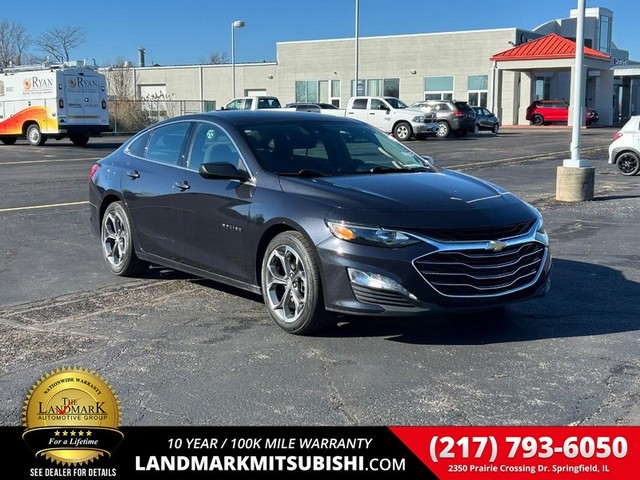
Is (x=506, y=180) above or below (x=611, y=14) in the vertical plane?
below

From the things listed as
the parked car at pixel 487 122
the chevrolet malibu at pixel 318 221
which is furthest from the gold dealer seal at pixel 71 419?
the parked car at pixel 487 122

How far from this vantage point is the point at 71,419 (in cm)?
388

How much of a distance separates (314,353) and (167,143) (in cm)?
278

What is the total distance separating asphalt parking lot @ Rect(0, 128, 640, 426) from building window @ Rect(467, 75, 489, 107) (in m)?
48.2

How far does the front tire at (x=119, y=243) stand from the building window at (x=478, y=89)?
4988 cm

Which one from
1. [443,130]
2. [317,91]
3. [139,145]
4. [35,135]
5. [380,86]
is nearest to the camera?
[139,145]

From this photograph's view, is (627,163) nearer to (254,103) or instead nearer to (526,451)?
(526,451)

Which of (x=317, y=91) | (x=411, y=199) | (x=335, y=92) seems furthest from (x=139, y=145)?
(x=317, y=91)

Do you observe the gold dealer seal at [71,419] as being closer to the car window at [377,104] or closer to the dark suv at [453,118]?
the car window at [377,104]

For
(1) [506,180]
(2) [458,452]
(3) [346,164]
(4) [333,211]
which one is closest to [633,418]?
(2) [458,452]

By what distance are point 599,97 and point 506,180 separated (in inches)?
1707

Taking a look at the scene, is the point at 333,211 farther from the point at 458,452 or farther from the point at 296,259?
the point at 458,452

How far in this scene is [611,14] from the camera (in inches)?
2419

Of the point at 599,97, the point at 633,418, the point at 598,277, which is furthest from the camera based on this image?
the point at 599,97
